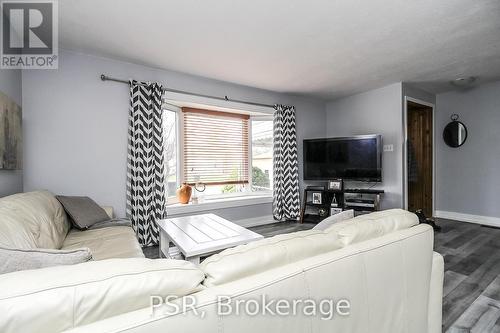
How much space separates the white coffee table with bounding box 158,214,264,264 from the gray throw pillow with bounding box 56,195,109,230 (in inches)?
23.9

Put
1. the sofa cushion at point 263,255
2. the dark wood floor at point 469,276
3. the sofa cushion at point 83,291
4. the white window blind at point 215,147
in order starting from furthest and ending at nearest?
the white window blind at point 215,147 → the dark wood floor at point 469,276 → the sofa cushion at point 263,255 → the sofa cushion at point 83,291

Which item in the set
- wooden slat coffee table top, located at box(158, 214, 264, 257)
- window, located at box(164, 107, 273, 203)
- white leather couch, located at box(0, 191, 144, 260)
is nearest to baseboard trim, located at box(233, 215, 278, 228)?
window, located at box(164, 107, 273, 203)

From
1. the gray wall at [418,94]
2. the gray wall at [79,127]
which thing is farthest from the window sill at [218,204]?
the gray wall at [418,94]

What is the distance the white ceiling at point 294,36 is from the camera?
195cm

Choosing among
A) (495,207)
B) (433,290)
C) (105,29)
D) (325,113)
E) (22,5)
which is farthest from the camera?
(325,113)

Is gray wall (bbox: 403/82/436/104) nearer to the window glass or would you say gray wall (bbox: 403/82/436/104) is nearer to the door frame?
the door frame

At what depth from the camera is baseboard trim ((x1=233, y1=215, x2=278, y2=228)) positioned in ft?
13.0

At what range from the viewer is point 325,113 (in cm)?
498

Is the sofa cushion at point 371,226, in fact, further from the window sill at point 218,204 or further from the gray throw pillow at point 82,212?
the window sill at point 218,204

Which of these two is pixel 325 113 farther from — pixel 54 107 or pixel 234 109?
pixel 54 107

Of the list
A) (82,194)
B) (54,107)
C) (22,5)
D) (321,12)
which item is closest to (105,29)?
(22,5)

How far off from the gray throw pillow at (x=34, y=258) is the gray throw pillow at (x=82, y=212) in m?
1.57

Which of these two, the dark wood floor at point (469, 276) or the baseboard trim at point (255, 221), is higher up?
the baseboard trim at point (255, 221)

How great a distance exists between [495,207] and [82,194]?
6023 millimetres
